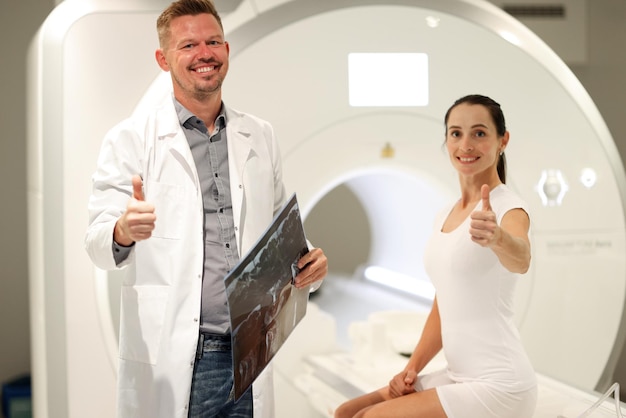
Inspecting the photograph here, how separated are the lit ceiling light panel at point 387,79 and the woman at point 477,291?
398 millimetres

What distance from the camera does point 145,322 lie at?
1.49 m

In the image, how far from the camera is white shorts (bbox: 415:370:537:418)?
5.08 ft

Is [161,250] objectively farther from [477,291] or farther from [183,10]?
[477,291]

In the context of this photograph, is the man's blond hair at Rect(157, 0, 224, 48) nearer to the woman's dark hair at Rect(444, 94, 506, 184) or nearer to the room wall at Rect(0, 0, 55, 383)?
the woman's dark hair at Rect(444, 94, 506, 184)

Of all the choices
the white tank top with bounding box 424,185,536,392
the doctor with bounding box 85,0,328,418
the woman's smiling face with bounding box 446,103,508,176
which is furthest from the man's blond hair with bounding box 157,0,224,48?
the white tank top with bounding box 424,185,536,392

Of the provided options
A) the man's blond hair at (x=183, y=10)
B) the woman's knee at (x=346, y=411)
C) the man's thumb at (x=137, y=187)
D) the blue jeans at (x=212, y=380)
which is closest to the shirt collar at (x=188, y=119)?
the man's blond hair at (x=183, y=10)

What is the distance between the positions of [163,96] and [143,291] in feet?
1.97

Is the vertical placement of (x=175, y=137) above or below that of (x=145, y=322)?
above

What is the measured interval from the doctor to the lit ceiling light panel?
1.83 feet

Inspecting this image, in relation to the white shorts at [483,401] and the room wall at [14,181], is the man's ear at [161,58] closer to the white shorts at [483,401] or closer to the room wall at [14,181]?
the white shorts at [483,401]

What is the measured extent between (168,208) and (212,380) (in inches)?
13.6

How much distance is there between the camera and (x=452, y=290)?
156 centimetres

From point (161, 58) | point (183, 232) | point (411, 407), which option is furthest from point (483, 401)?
point (161, 58)

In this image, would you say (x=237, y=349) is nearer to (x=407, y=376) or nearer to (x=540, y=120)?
(x=407, y=376)
